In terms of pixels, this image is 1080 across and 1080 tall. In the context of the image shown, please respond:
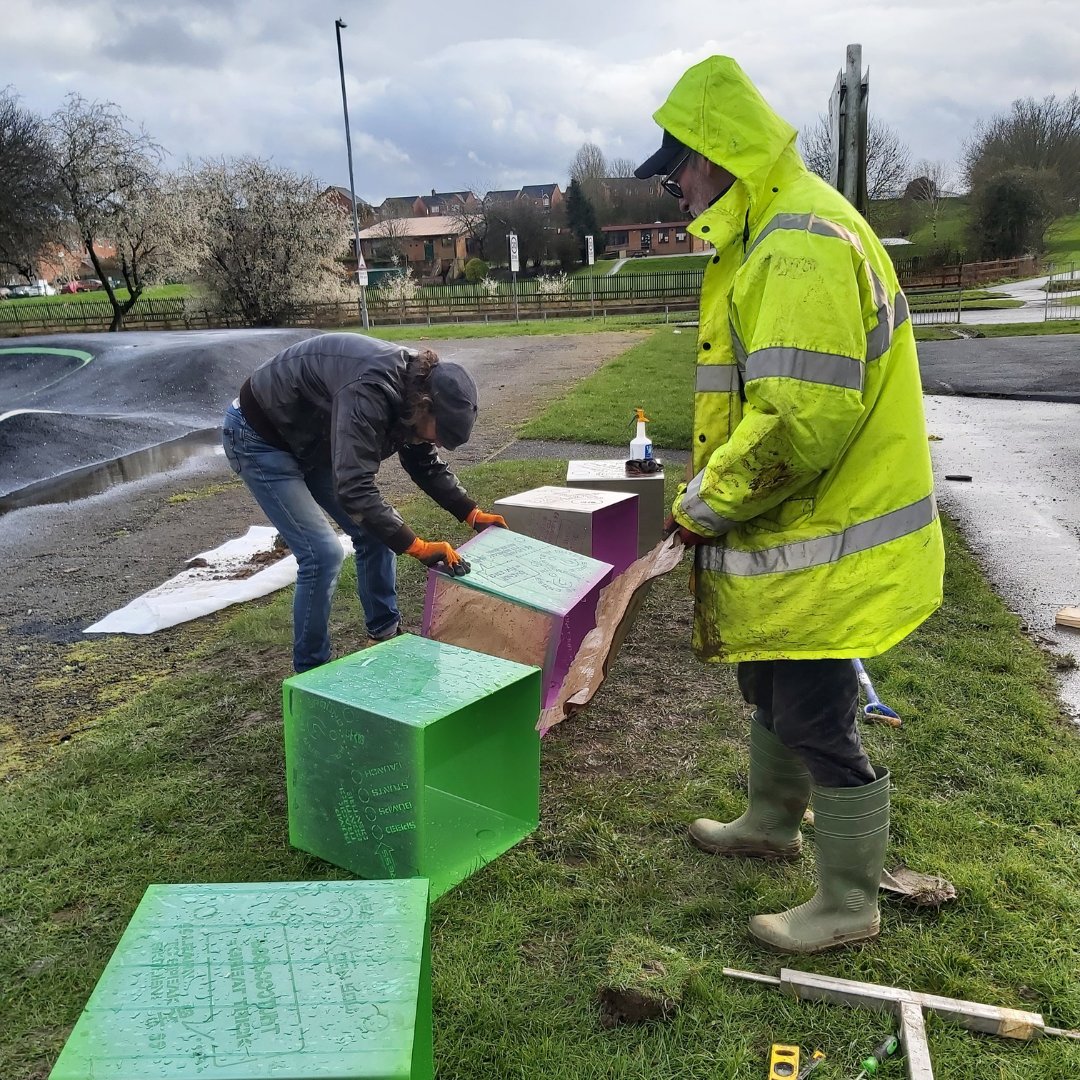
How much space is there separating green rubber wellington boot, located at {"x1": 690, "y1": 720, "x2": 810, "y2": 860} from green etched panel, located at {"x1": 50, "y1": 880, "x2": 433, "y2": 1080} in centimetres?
123

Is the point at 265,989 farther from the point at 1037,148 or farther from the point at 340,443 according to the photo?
A: the point at 1037,148

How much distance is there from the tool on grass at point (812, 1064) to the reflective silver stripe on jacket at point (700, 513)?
126 cm

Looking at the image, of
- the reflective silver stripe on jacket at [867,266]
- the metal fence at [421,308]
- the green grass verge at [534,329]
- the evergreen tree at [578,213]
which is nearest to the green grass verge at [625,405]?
the reflective silver stripe on jacket at [867,266]

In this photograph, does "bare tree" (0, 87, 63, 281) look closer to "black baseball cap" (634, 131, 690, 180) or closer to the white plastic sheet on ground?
the white plastic sheet on ground

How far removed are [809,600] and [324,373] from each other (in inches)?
84.7

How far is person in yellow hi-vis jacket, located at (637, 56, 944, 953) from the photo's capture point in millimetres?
1843

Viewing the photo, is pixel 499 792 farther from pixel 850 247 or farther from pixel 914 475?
pixel 850 247

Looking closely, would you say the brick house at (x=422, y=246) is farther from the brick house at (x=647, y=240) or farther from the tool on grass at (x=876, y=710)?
the tool on grass at (x=876, y=710)

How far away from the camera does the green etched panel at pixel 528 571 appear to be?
344cm

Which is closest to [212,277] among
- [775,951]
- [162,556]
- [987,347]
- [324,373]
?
[987,347]

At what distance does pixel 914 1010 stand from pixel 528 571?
2104mm

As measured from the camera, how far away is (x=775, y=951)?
2.38 m

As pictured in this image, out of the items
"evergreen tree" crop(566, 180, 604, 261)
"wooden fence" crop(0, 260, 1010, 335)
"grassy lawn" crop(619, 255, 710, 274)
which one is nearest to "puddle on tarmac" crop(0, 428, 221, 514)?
"wooden fence" crop(0, 260, 1010, 335)

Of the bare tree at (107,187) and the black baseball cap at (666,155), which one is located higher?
the bare tree at (107,187)
